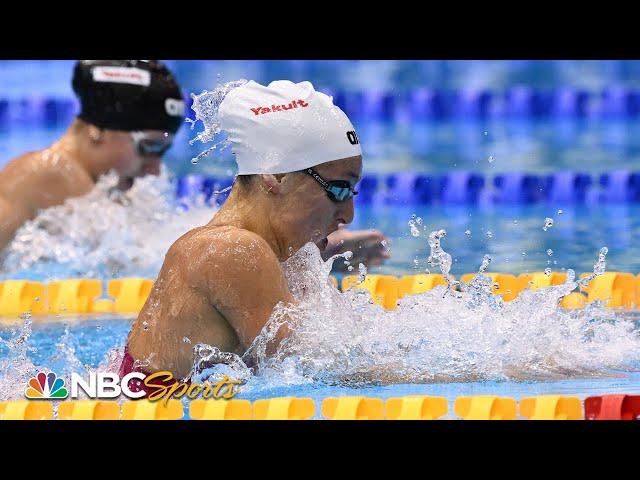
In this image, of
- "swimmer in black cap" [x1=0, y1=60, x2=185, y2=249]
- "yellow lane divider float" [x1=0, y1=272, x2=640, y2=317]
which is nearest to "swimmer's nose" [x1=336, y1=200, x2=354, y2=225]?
"yellow lane divider float" [x1=0, y1=272, x2=640, y2=317]

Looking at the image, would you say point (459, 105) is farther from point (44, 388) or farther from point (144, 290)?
point (44, 388)

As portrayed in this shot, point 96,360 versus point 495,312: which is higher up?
point 495,312

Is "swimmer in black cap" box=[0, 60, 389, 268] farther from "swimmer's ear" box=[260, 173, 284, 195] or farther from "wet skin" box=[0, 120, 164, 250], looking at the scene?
"swimmer's ear" box=[260, 173, 284, 195]

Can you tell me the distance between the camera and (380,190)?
21.1 feet

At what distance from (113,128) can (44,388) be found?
9.17 feet

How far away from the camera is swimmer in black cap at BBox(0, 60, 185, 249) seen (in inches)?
209

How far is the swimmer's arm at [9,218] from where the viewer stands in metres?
4.97

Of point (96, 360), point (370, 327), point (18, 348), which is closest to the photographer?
point (370, 327)

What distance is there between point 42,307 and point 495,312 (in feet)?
6.70

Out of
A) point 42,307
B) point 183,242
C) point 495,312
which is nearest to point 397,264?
point 42,307

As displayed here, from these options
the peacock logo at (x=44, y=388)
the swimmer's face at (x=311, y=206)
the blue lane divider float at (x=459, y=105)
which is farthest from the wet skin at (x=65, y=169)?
the swimmer's face at (x=311, y=206)

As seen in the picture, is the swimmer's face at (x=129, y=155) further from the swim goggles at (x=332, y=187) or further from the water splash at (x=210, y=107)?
the swim goggles at (x=332, y=187)

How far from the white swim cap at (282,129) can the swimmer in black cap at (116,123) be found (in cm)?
265

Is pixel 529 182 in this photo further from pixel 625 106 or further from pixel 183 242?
pixel 183 242
